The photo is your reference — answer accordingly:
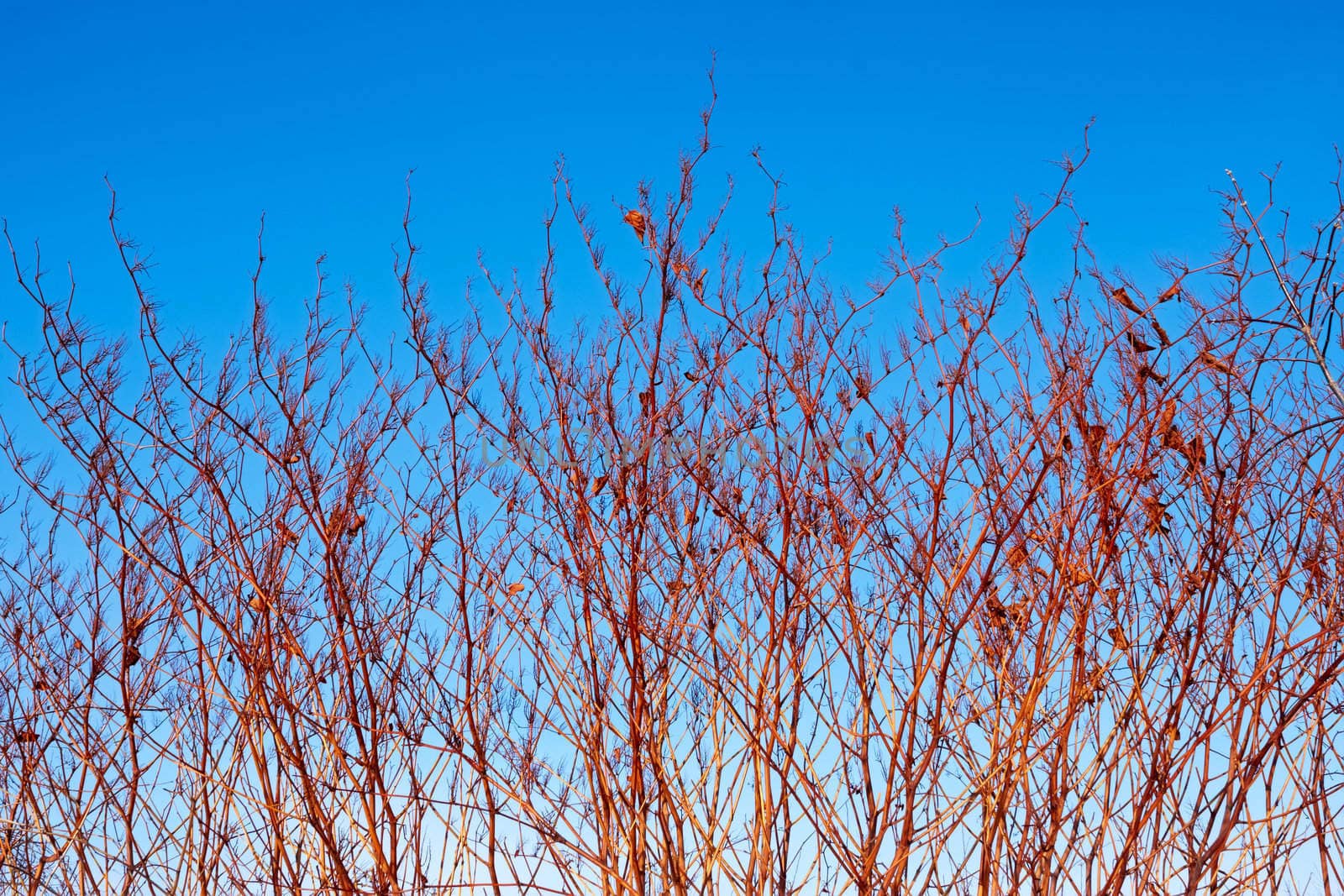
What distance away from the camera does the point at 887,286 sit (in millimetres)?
3105

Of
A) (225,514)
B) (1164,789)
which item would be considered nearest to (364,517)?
(225,514)

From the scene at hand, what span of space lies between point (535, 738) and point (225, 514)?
113cm

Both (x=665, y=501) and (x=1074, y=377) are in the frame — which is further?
(x=665, y=501)

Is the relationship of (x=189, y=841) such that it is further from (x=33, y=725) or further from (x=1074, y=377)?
(x=1074, y=377)

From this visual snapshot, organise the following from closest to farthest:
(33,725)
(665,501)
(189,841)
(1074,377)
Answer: (1074,377) → (665,501) → (189,841) → (33,725)

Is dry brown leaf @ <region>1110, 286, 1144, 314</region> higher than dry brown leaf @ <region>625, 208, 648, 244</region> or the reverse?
the reverse

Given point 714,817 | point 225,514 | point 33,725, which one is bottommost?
point 714,817

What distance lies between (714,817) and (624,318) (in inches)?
55.8

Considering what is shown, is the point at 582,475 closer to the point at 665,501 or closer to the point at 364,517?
the point at 665,501

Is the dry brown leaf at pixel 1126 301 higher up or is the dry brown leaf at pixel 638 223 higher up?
the dry brown leaf at pixel 638 223

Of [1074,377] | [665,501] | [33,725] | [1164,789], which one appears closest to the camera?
[1164,789]

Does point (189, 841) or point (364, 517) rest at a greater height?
point (364, 517)

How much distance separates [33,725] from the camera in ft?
12.0

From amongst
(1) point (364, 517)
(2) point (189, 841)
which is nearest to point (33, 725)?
(2) point (189, 841)
